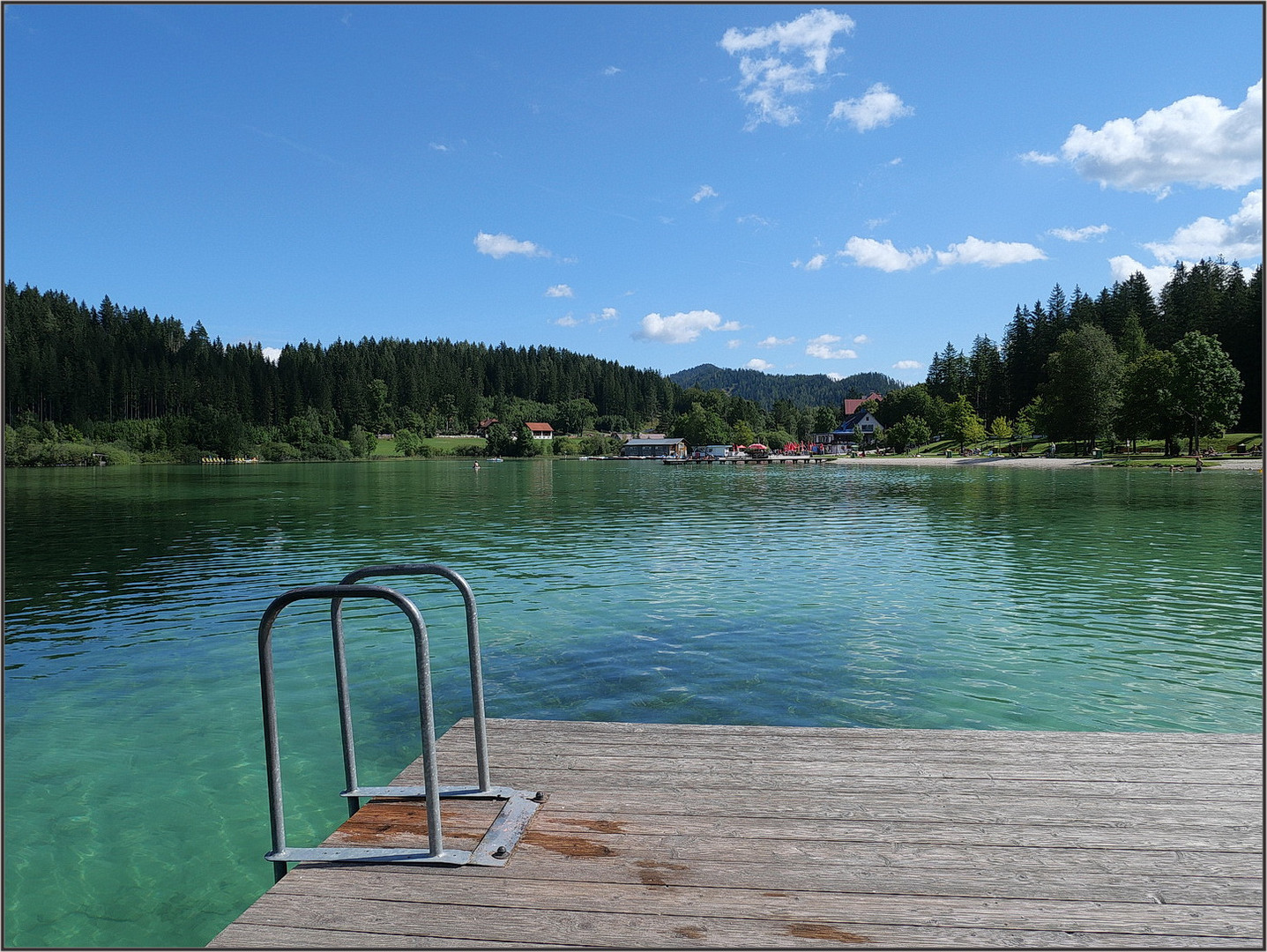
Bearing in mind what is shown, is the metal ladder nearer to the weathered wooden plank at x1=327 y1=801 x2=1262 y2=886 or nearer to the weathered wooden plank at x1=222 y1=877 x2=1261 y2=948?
the weathered wooden plank at x1=327 y1=801 x2=1262 y2=886

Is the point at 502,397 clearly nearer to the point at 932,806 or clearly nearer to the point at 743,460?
the point at 743,460

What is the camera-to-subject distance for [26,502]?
142 feet

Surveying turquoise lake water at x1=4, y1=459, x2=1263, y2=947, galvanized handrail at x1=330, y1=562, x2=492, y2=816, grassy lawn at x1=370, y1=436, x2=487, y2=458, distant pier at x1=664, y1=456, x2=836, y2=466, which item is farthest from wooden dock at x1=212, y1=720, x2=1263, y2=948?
grassy lawn at x1=370, y1=436, x2=487, y2=458

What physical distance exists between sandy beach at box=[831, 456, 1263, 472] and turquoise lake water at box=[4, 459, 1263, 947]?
1697 inches

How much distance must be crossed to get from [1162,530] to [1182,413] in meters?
51.9

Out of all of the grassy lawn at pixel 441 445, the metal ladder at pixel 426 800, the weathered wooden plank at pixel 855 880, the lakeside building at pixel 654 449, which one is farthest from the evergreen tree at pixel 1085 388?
the grassy lawn at pixel 441 445

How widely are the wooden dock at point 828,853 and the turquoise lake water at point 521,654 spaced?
281 cm

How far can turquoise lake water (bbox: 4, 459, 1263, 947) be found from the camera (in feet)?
21.2

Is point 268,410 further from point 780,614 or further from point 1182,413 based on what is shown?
point 780,614

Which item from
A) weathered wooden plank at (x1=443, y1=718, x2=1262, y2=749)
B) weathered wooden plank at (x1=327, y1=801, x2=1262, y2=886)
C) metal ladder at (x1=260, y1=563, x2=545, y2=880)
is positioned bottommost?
weathered wooden plank at (x1=443, y1=718, x2=1262, y2=749)

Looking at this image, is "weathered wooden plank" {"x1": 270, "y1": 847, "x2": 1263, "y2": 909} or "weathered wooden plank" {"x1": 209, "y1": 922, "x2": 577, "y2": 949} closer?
"weathered wooden plank" {"x1": 209, "y1": 922, "x2": 577, "y2": 949}

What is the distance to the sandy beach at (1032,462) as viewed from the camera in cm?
5997

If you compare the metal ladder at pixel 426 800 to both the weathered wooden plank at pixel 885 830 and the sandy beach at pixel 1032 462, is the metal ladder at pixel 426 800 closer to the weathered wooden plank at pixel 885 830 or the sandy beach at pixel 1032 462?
the weathered wooden plank at pixel 885 830

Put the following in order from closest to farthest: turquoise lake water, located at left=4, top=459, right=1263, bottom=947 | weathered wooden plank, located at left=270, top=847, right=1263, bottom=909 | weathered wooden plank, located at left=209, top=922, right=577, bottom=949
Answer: weathered wooden plank, located at left=209, top=922, right=577, bottom=949
weathered wooden plank, located at left=270, top=847, right=1263, bottom=909
turquoise lake water, located at left=4, top=459, right=1263, bottom=947
